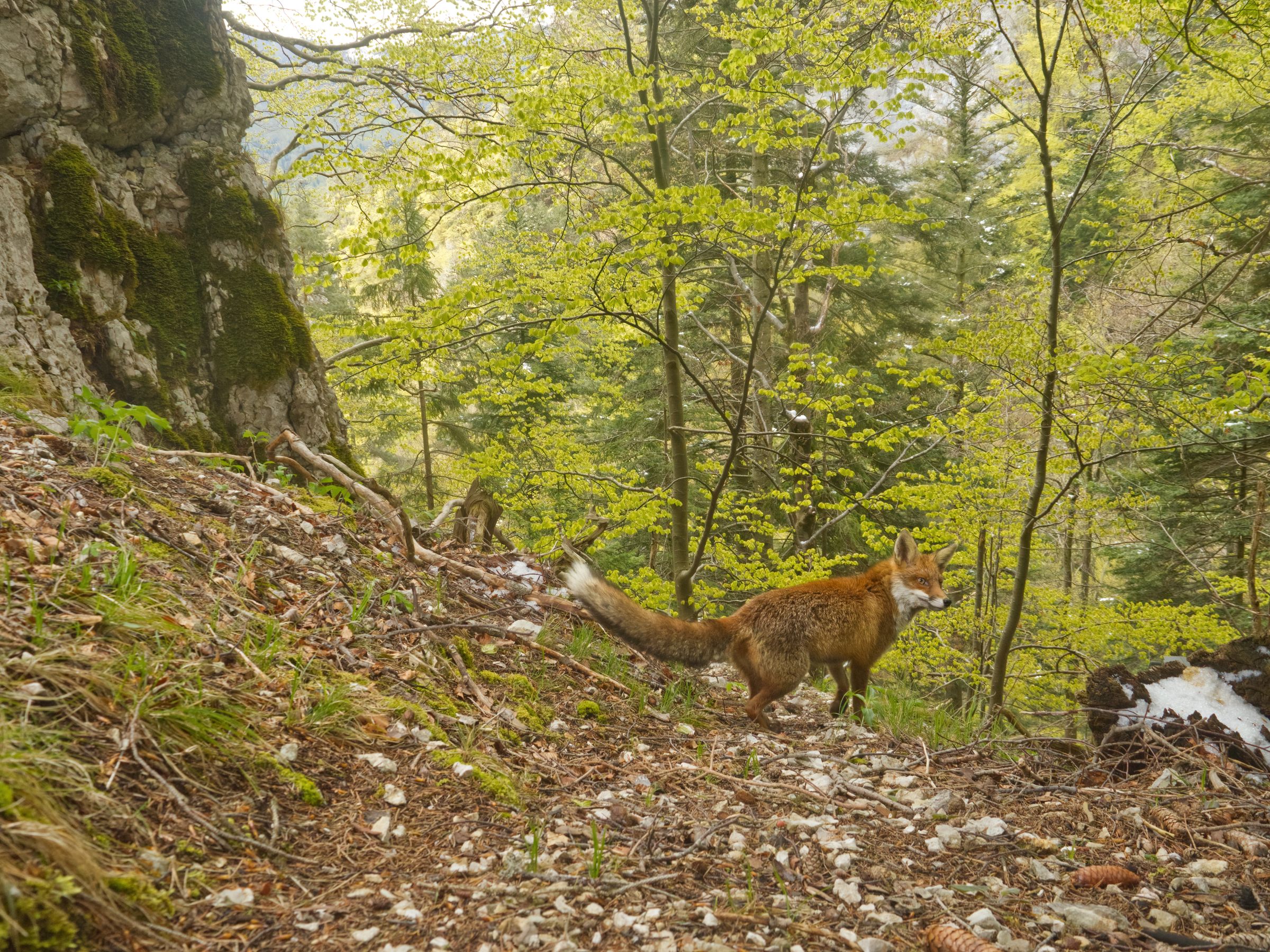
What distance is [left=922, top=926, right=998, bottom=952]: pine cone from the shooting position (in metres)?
2.37

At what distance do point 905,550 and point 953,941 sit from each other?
4.21 m

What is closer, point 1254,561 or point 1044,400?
point 1254,561

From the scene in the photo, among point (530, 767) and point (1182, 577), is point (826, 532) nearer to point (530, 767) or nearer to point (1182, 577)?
point (1182, 577)

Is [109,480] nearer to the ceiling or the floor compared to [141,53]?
nearer to the floor

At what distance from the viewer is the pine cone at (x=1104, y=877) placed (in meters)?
2.96

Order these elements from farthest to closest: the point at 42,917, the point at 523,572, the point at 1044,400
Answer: the point at 523,572, the point at 1044,400, the point at 42,917

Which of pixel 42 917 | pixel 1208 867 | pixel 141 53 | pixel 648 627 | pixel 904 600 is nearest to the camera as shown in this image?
pixel 42 917

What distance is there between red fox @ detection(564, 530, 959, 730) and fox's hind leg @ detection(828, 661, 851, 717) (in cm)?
1

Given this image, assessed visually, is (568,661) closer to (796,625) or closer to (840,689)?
(796,625)

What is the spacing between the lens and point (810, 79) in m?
6.53

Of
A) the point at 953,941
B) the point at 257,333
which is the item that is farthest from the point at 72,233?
the point at 953,941

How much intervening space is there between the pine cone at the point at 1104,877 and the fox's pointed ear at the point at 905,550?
3437 mm

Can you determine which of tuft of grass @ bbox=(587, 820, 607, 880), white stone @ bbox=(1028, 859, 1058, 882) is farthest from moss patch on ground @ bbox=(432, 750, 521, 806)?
white stone @ bbox=(1028, 859, 1058, 882)

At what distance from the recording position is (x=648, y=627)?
16.4 feet
